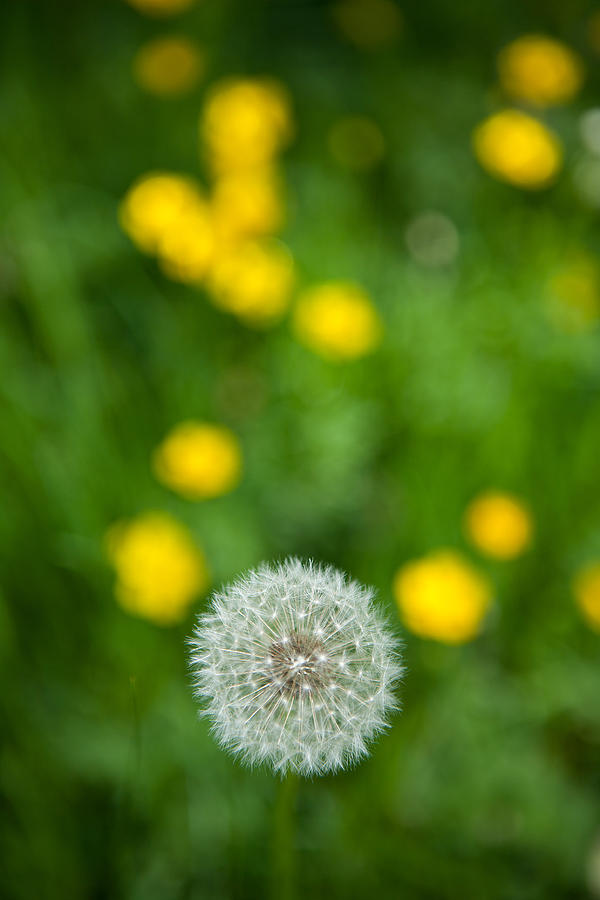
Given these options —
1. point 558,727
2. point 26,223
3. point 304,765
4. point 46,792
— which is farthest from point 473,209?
point 304,765

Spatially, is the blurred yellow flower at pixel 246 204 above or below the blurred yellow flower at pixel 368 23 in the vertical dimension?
below

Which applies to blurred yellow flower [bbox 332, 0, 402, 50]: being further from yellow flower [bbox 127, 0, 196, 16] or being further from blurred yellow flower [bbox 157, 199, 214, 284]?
blurred yellow flower [bbox 157, 199, 214, 284]

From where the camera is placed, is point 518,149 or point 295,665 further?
point 518,149

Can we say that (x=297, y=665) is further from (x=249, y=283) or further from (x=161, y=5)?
(x=161, y=5)

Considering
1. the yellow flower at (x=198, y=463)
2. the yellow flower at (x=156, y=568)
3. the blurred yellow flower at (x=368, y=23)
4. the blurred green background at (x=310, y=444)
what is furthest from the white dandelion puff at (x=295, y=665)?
the blurred yellow flower at (x=368, y=23)

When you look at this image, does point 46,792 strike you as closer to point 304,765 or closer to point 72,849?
point 72,849

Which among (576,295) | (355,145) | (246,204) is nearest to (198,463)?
(246,204)

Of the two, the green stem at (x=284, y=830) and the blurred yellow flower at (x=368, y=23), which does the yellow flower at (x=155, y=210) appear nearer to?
the blurred yellow flower at (x=368, y=23)
